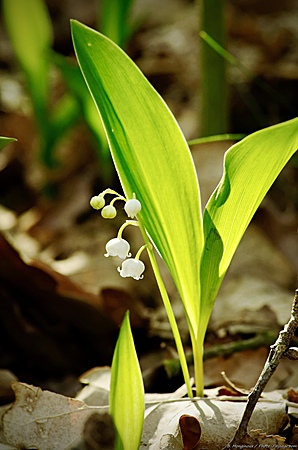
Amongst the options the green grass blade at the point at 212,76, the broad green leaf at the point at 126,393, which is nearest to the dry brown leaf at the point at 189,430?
the broad green leaf at the point at 126,393

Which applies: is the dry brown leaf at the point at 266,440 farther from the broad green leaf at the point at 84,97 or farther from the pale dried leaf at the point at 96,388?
the broad green leaf at the point at 84,97

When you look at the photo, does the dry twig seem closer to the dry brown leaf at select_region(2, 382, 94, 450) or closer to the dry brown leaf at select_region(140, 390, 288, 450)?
the dry brown leaf at select_region(140, 390, 288, 450)

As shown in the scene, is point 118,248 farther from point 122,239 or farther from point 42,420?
point 42,420

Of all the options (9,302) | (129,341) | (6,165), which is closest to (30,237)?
(6,165)

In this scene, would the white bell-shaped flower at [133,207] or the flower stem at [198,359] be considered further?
the flower stem at [198,359]

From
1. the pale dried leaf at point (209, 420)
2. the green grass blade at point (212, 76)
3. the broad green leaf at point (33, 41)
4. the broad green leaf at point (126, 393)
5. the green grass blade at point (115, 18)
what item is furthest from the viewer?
the broad green leaf at point (33, 41)

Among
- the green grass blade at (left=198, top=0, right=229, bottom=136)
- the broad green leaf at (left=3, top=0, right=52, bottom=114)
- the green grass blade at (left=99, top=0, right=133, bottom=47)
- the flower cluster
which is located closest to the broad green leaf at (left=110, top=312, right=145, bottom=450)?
the flower cluster

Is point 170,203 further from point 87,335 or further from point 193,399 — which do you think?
point 87,335
